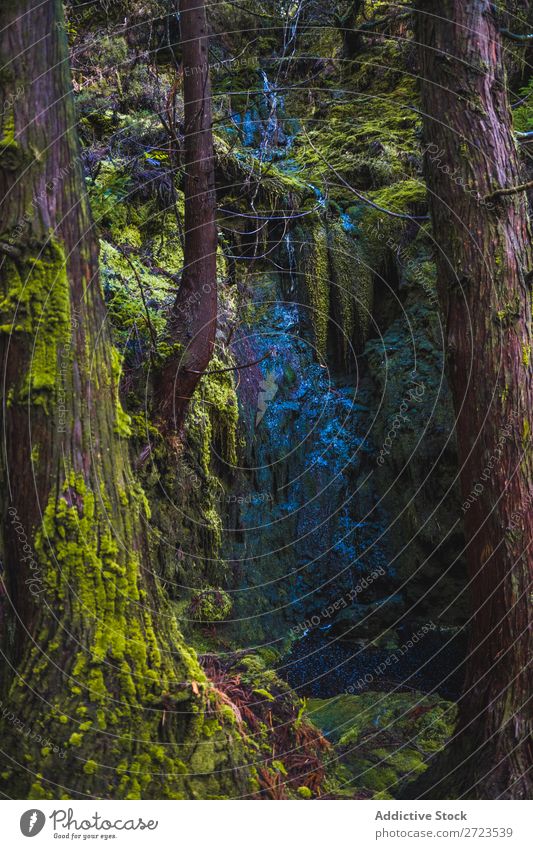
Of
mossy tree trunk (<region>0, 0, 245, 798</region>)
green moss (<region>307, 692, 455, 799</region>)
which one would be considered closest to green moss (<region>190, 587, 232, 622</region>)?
green moss (<region>307, 692, 455, 799</region>)

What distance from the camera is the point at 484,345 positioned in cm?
378

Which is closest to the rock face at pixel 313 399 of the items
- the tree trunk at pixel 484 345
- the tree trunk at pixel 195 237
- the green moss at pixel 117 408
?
the tree trunk at pixel 195 237

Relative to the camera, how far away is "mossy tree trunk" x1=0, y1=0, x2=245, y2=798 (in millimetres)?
3123

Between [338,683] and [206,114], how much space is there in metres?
5.83

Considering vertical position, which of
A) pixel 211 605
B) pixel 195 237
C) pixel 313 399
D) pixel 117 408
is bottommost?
pixel 211 605

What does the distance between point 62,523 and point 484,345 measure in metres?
2.69

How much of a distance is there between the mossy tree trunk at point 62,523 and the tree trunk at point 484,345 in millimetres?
1622

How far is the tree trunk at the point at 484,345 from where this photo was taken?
3.60m

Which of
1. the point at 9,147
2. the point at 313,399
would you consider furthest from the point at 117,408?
the point at 313,399

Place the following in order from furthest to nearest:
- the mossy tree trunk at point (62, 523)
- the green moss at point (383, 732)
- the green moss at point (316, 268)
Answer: the green moss at point (316, 268), the green moss at point (383, 732), the mossy tree trunk at point (62, 523)

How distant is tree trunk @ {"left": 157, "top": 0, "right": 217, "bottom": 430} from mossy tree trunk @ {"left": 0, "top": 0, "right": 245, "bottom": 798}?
1935 mm

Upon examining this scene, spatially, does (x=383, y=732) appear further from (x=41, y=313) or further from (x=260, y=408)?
(x=41, y=313)

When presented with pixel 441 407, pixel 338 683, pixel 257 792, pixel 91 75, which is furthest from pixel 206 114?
pixel 338 683

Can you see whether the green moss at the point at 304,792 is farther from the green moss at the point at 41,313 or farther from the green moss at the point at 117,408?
the green moss at the point at 41,313
